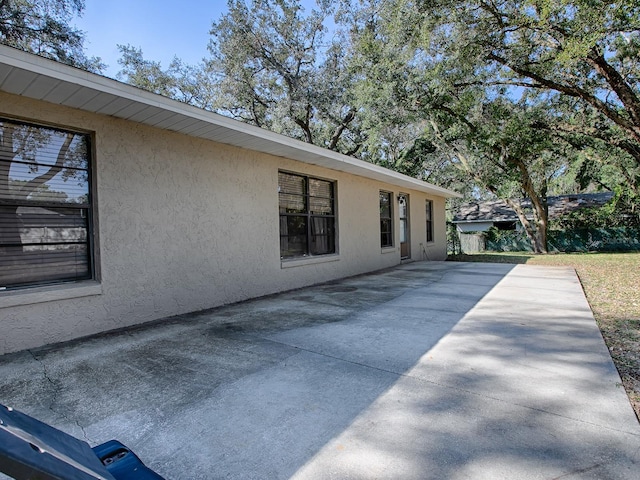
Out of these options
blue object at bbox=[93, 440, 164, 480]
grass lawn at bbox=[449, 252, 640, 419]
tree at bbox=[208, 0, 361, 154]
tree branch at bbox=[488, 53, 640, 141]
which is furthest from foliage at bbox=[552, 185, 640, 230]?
blue object at bbox=[93, 440, 164, 480]

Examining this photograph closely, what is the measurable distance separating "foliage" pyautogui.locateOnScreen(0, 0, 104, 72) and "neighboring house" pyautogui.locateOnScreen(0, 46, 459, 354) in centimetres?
898

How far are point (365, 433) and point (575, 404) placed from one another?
156 centimetres

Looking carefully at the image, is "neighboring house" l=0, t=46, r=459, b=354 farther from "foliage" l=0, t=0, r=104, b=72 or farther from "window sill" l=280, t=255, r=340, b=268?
"foliage" l=0, t=0, r=104, b=72

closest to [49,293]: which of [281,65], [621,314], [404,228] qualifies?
[621,314]

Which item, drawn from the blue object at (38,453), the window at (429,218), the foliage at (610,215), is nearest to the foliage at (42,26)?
the blue object at (38,453)

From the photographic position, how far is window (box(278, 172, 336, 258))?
24.6 ft

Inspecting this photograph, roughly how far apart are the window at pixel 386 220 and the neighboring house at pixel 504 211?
14251 mm

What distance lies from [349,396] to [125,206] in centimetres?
390

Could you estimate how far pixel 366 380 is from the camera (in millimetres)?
2930

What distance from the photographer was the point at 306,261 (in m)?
7.81

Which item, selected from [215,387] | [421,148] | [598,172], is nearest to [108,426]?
[215,387]

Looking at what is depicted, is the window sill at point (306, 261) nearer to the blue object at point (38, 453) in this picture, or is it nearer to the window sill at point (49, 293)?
the window sill at point (49, 293)

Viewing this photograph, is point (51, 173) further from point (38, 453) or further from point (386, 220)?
point (386, 220)

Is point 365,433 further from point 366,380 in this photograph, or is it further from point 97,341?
point 97,341
